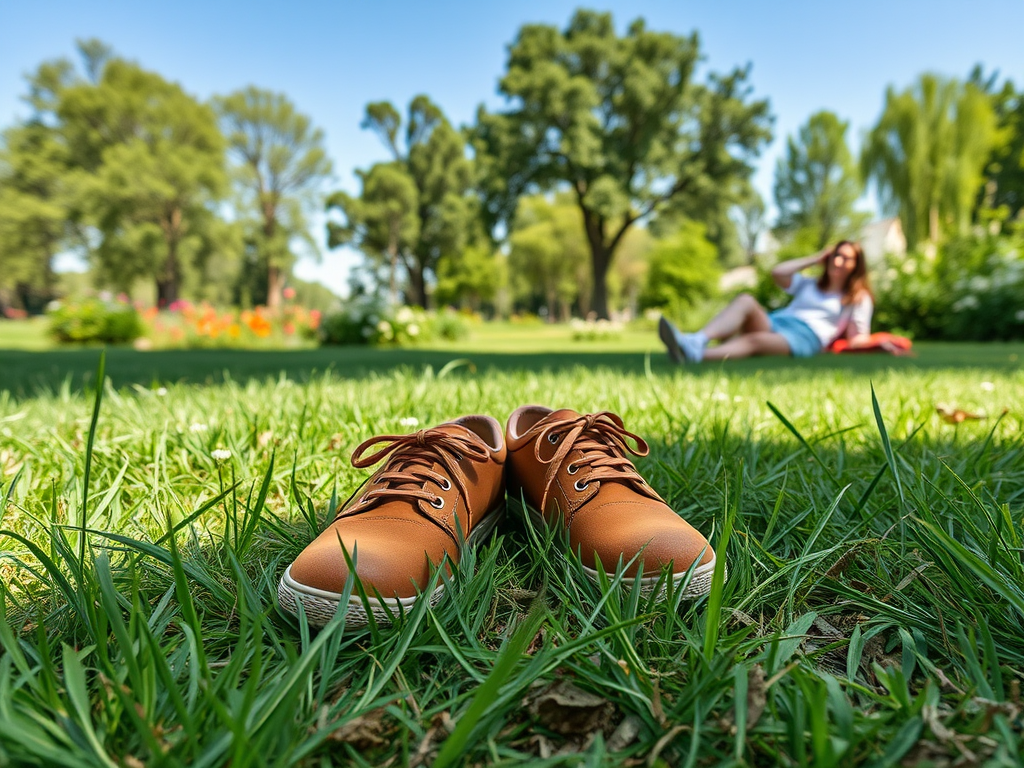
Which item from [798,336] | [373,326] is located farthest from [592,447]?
[373,326]

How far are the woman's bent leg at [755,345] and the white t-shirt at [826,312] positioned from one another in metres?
0.46

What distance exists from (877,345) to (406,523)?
613 centimetres

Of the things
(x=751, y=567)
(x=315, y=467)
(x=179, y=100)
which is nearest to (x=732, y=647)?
(x=751, y=567)

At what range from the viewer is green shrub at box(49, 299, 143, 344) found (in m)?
10.1

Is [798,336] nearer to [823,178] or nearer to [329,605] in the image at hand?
[329,605]

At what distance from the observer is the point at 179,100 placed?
29719 millimetres

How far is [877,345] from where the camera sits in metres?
5.62

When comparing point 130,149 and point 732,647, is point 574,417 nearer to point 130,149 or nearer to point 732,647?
point 732,647

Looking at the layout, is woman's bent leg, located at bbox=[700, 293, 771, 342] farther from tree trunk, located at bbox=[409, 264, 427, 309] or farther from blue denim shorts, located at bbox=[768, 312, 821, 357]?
tree trunk, located at bbox=[409, 264, 427, 309]

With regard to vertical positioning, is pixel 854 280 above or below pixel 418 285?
below

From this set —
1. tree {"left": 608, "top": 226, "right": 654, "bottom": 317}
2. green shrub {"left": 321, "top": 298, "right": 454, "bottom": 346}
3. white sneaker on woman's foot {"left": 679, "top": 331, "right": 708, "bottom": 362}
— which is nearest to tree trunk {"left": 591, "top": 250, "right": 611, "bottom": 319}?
green shrub {"left": 321, "top": 298, "right": 454, "bottom": 346}

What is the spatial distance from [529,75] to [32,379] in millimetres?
21515

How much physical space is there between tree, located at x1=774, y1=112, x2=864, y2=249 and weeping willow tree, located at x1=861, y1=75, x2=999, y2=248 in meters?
11.7

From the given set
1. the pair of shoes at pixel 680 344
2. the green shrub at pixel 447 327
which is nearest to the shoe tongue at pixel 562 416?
the pair of shoes at pixel 680 344
